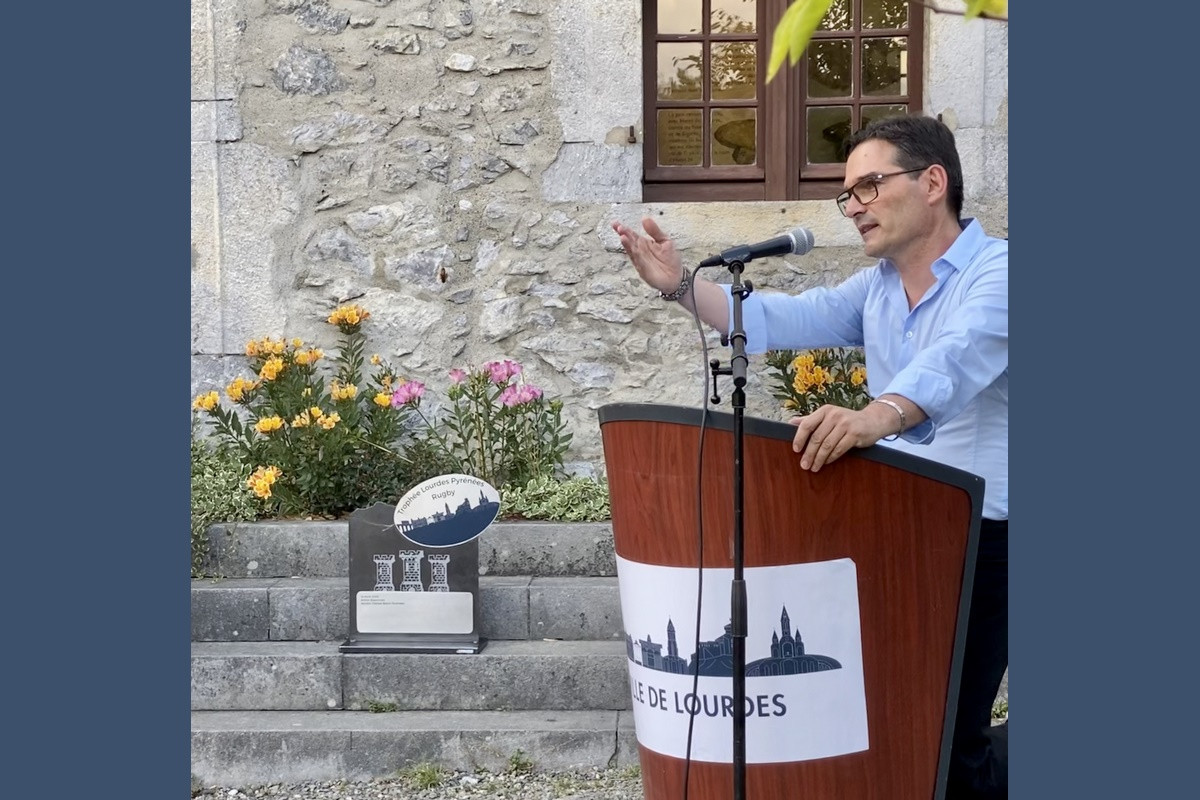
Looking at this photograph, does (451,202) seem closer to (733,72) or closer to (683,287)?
(733,72)

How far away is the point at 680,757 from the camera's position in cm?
248

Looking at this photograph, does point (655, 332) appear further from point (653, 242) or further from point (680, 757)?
point (680, 757)

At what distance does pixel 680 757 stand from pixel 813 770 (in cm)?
26

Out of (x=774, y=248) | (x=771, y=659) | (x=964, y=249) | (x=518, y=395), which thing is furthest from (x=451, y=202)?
(x=771, y=659)

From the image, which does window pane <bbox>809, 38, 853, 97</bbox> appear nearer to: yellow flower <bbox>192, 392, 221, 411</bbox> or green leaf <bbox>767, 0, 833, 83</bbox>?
yellow flower <bbox>192, 392, 221, 411</bbox>

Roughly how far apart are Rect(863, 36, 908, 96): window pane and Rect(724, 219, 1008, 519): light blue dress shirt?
2785mm

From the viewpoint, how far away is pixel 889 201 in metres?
2.96

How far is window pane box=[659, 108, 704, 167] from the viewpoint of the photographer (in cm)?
589

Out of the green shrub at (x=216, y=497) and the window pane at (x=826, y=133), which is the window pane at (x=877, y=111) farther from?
the green shrub at (x=216, y=497)

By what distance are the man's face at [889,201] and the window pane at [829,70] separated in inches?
117

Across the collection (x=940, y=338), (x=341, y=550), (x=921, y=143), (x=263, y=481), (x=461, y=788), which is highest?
(x=921, y=143)

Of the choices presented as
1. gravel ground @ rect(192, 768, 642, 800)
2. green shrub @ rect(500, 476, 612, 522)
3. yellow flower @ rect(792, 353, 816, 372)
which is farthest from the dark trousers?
yellow flower @ rect(792, 353, 816, 372)

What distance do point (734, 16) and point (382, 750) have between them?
11.8ft

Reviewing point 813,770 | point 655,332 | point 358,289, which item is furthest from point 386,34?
point 813,770
